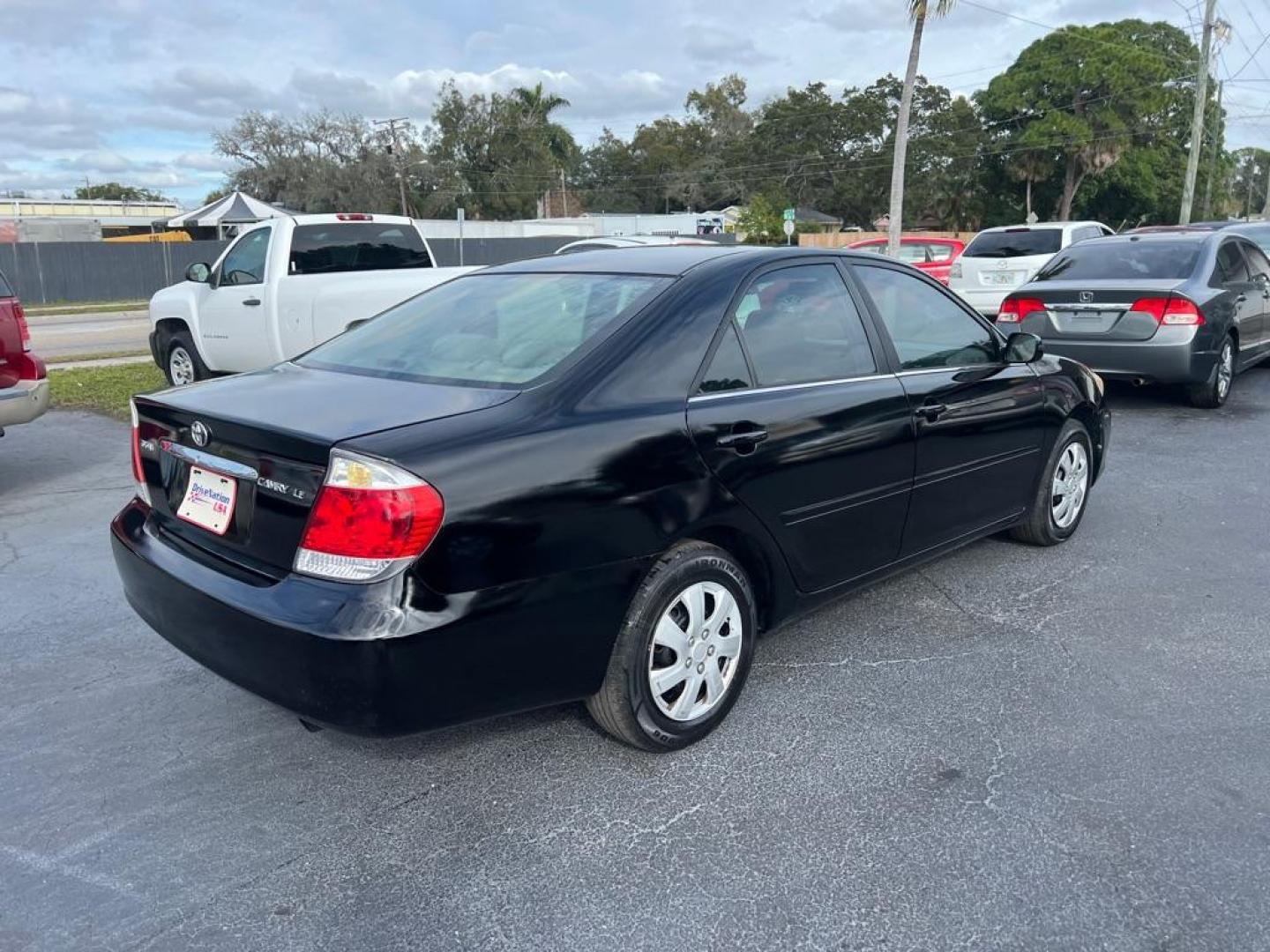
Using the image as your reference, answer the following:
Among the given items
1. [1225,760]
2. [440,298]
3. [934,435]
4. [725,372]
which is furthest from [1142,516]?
[440,298]

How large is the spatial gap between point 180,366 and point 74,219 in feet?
162

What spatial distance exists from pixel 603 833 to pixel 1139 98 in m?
56.9

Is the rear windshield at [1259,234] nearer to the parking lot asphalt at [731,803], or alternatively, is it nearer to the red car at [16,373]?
the parking lot asphalt at [731,803]

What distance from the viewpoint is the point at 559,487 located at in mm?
2832

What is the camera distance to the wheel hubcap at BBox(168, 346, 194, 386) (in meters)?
10.6

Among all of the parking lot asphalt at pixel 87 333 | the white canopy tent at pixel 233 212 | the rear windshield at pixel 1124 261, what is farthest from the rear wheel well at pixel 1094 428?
the white canopy tent at pixel 233 212

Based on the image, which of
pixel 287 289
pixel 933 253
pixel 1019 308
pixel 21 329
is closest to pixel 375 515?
pixel 21 329

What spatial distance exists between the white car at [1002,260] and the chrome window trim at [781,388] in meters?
10.9

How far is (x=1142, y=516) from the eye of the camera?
5.95 meters

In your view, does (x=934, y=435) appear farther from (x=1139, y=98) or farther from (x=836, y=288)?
(x=1139, y=98)

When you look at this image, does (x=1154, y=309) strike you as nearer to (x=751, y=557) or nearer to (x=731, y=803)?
(x=751, y=557)

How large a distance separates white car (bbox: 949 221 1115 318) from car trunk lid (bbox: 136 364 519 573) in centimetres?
1236

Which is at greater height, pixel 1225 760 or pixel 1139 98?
pixel 1139 98

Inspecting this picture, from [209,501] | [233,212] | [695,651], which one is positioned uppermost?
[233,212]
